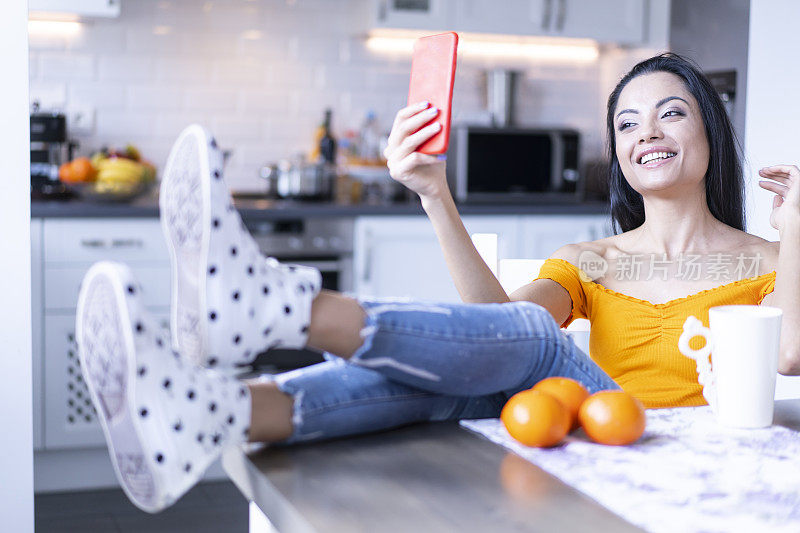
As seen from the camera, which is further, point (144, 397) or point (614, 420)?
point (614, 420)

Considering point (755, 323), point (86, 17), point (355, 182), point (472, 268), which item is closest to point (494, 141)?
point (355, 182)

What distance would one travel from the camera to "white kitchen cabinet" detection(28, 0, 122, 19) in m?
3.39

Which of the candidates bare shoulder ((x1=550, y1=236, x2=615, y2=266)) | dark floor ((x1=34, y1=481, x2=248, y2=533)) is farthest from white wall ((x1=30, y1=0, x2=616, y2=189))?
bare shoulder ((x1=550, y1=236, x2=615, y2=266))

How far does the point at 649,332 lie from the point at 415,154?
59 cm

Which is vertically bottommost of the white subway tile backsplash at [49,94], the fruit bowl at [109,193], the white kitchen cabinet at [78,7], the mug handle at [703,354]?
the mug handle at [703,354]

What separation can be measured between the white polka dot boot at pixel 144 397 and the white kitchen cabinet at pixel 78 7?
112 inches

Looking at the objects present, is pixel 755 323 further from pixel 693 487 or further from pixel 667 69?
pixel 667 69

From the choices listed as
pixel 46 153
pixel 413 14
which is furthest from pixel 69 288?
pixel 413 14

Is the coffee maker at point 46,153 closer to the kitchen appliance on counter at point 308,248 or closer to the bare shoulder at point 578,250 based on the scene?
the kitchen appliance on counter at point 308,248

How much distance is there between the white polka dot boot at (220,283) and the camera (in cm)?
92

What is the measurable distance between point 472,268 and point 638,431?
0.60 meters

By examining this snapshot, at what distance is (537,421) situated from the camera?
93 centimetres

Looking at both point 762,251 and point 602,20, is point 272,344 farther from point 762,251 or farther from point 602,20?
point 602,20

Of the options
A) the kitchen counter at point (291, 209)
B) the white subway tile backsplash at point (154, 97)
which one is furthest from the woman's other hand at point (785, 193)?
the white subway tile backsplash at point (154, 97)
